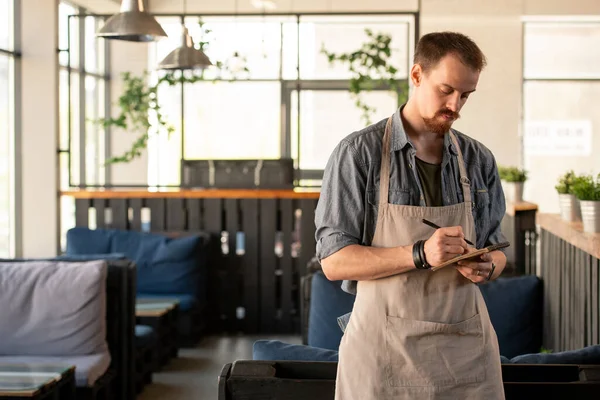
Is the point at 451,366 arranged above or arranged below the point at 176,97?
below

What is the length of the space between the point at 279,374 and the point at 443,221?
26.6 inches

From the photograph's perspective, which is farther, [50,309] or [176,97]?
[176,97]

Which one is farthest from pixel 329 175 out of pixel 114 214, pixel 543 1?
pixel 543 1

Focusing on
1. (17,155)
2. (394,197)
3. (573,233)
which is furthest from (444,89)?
(17,155)

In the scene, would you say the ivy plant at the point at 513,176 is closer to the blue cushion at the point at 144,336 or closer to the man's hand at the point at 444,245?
the blue cushion at the point at 144,336

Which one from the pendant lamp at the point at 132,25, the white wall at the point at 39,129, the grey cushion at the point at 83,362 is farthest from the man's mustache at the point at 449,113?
the white wall at the point at 39,129

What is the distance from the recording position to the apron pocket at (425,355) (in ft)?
6.97

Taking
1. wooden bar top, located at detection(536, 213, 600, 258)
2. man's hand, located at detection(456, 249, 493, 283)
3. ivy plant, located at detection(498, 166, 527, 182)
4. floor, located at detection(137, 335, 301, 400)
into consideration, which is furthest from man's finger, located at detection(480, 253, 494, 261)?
ivy plant, located at detection(498, 166, 527, 182)

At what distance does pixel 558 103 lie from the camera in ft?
41.4

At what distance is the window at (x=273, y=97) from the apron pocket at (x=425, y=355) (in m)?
10.6

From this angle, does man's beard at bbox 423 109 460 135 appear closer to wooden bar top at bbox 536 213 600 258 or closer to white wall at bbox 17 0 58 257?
wooden bar top at bbox 536 213 600 258

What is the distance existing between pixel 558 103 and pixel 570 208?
861 cm

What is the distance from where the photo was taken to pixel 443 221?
7.20 ft

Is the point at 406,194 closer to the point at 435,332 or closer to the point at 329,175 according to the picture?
the point at 329,175
